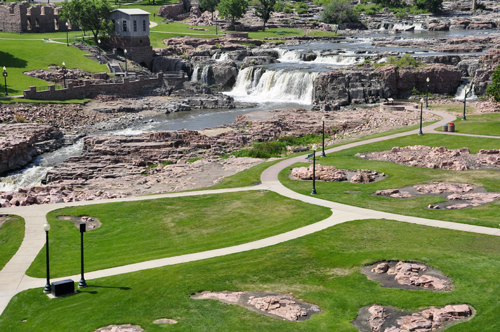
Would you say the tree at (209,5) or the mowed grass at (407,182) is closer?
the mowed grass at (407,182)

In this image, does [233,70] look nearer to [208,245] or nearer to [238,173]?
[238,173]

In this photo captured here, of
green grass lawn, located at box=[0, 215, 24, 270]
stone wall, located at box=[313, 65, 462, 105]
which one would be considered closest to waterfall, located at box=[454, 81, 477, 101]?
stone wall, located at box=[313, 65, 462, 105]

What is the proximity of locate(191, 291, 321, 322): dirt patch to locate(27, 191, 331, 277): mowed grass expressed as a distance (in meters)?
6.11

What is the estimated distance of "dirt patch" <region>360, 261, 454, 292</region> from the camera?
2409 centimetres

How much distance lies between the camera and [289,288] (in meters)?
24.7

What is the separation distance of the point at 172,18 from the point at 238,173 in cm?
11457

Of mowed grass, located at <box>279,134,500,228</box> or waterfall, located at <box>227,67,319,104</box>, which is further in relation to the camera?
waterfall, located at <box>227,67,319,104</box>

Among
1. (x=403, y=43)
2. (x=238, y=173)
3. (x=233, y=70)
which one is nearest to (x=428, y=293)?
(x=238, y=173)

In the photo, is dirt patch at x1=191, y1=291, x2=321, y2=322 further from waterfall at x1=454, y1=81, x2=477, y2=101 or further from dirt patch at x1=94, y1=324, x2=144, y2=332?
waterfall at x1=454, y1=81, x2=477, y2=101

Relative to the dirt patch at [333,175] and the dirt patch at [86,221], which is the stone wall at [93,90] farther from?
the dirt patch at [86,221]

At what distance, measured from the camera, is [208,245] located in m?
30.9

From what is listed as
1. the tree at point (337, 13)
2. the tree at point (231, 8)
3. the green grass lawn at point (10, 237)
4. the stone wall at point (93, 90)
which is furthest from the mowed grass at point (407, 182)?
the tree at point (337, 13)

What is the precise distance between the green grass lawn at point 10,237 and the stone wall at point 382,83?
52.3 metres

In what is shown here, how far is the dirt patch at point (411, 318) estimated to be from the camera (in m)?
20.9
